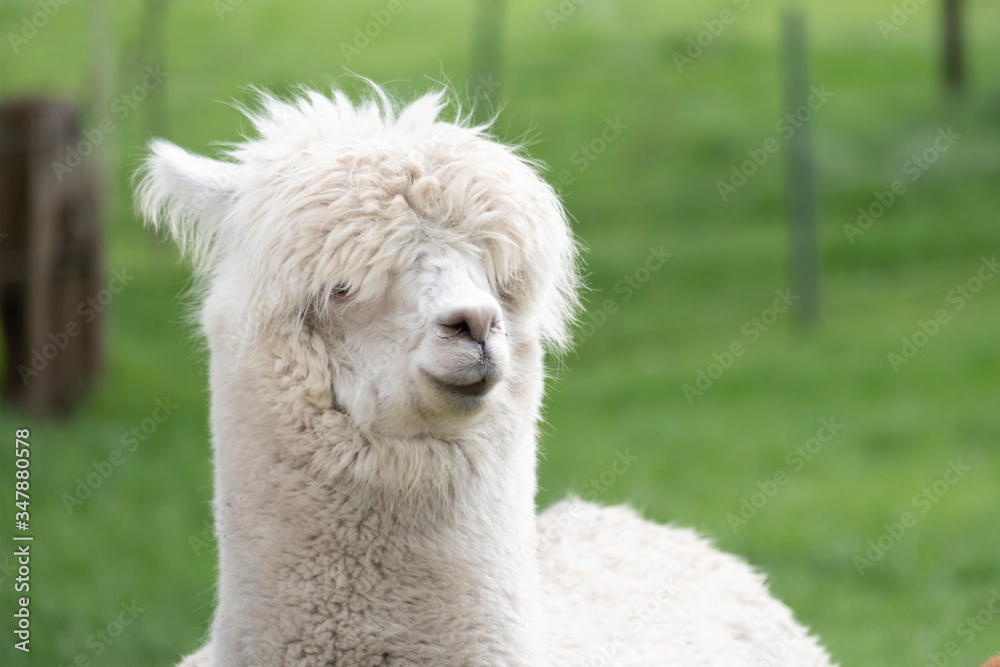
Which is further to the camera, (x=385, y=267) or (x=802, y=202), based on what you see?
(x=802, y=202)

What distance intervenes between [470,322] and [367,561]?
475mm

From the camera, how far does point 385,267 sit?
2066 millimetres

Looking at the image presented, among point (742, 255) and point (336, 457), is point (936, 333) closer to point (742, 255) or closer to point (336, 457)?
point (742, 255)

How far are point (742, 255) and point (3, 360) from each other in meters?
6.03

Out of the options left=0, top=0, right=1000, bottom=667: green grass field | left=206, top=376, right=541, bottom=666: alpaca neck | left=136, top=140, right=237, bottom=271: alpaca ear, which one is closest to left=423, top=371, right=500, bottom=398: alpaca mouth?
left=206, top=376, right=541, bottom=666: alpaca neck

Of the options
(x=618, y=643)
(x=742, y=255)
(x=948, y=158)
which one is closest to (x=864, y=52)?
(x=948, y=158)

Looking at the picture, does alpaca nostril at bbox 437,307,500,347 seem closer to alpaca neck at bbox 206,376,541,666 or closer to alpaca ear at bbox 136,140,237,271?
alpaca neck at bbox 206,376,541,666

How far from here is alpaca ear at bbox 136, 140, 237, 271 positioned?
2.36 m

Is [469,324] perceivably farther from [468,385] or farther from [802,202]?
[802,202]

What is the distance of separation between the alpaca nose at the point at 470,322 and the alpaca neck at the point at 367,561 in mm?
227

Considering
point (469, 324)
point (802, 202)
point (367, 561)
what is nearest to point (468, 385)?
point (469, 324)

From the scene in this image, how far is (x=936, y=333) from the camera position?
903 cm

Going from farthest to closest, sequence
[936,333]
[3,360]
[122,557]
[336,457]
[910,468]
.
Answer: [936,333]
[3,360]
[910,468]
[122,557]
[336,457]

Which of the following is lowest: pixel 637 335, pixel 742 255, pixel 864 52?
pixel 637 335
